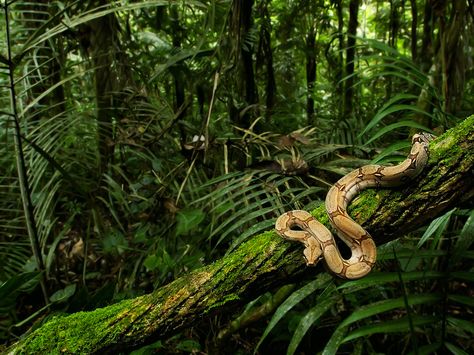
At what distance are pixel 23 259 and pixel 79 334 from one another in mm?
1944

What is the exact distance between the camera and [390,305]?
2219mm

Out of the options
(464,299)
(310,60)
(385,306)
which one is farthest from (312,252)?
(310,60)

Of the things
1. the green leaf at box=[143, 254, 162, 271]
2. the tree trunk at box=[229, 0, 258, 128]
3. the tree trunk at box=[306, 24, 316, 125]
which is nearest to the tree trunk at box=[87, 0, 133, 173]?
the tree trunk at box=[229, 0, 258, 128]

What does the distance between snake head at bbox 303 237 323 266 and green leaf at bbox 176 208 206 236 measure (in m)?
1.28

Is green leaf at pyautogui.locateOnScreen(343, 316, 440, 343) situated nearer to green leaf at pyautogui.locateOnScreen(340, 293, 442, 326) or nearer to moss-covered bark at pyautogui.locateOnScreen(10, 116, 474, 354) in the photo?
green leaf at pyautogui.locateOnScreen(340, 293, 442, 326)

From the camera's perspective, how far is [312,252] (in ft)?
5.76

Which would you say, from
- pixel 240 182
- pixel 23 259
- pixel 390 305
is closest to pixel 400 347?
pixel 390 305

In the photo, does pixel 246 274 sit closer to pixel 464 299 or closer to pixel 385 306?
pixel 385 306

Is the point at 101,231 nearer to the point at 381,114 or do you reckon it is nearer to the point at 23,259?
the point at 23,259

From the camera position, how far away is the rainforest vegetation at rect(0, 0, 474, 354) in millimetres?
2297

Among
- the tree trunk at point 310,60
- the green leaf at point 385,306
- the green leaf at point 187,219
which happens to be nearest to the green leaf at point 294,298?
the green leaf at point 385,306

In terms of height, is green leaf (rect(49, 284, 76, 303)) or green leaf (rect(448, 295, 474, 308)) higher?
green leaf (rect(448, 295, 474, 308))

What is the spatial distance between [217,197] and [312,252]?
1.18m

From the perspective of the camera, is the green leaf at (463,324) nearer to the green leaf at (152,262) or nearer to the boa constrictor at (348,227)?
the boa constrictor at (348,227)
